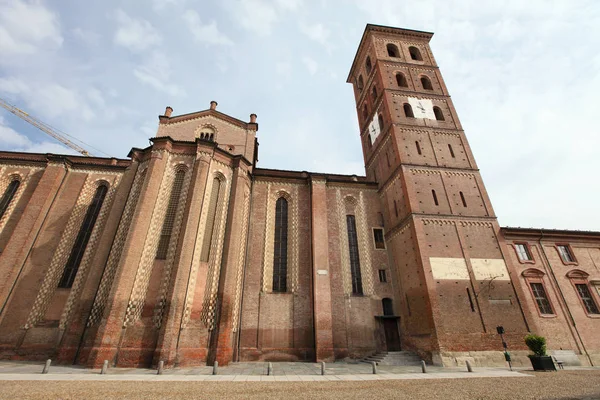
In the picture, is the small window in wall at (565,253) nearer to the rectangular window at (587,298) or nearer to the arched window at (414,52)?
the rectangular window at (587,298)

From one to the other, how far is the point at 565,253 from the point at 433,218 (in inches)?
403

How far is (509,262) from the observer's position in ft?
54.3

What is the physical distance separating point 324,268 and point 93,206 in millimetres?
16648

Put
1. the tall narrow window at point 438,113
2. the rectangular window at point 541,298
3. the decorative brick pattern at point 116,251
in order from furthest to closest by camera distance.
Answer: the tall narrow window at point 438,113 → the rectangular window at point 541,298 → the decorative brick pattern at point 116,251

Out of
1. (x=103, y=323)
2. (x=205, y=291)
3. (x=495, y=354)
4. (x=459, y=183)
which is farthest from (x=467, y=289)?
(x=103, y=323)

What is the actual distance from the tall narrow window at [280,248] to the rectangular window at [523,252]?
50.5 ft

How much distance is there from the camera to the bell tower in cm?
1477

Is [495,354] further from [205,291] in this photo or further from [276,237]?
[205,291]

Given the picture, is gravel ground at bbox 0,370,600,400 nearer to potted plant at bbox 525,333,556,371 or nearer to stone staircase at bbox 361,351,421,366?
potted plant at bbox 525,333,556,371

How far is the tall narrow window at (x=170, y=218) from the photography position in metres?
15.1

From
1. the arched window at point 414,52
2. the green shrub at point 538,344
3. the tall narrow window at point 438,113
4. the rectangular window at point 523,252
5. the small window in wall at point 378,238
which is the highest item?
the arched window at point 414,52

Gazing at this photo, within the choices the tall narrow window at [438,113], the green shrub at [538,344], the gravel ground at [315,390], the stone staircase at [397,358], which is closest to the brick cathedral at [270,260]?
the tall narrow window at [438,113]

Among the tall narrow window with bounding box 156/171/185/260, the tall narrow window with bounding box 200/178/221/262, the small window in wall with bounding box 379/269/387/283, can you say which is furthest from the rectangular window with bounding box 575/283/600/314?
the tall narrow window with bounding box 156/171/185/260

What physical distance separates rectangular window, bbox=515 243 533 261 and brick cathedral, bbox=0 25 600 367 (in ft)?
0.24
